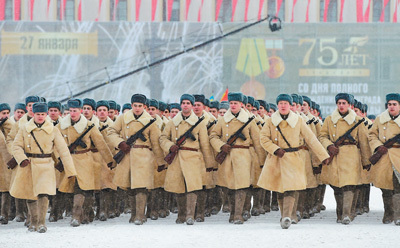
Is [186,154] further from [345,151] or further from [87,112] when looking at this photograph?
[345,151]

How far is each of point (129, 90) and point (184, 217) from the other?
16123 millimetres

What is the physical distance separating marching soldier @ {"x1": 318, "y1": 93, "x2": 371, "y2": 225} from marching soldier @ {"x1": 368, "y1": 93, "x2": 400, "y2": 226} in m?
0.20

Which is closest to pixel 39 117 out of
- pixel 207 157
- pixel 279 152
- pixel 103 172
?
pixel 103 172

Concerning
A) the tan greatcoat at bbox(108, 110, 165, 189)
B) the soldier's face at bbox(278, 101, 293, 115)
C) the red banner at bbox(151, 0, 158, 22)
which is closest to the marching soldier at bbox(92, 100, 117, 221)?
the tan greatcoat at bbox(108, 110, 165, 189)

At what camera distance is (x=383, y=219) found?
11.5m

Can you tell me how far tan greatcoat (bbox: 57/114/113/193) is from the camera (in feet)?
37.8

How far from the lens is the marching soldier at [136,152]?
1157 centimetres

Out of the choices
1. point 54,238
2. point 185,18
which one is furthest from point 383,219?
point 185,18

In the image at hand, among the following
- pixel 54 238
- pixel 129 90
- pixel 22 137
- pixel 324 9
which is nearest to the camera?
pixel 54 238

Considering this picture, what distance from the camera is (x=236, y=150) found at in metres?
11.6

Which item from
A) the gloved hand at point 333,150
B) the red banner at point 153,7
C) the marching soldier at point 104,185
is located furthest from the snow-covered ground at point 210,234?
the red banner at point 153,7

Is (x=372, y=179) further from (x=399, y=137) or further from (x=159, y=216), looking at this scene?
(x=159, y=216)

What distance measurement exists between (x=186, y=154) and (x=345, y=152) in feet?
7.02

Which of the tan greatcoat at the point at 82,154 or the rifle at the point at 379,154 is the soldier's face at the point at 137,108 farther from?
the rifle at the point at 379,154
